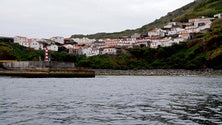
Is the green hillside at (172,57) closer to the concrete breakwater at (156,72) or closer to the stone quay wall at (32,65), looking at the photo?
the concrete breakwater at (156,72)

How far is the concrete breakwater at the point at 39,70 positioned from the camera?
A: 299 feet

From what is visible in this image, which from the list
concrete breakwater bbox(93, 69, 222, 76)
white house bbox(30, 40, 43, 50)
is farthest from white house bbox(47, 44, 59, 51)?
concrete breakwater bbox(93, 69, 222, 76)

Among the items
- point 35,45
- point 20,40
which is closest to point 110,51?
point 35,45

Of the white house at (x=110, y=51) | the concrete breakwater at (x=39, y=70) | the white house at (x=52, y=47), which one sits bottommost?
the concrete breakwater at (x=39, y=70)

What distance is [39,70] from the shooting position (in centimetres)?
9094

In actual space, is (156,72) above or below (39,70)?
below

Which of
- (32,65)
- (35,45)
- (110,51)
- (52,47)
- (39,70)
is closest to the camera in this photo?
(39,70)

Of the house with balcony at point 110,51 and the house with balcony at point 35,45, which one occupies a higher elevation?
the house with balcony at point 35,45

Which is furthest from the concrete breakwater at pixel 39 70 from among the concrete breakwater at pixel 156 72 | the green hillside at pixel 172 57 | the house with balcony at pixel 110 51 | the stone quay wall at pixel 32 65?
the house with balcony at pixel 110 51

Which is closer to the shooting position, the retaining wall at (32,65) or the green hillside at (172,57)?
the retaining wall at (32,65)

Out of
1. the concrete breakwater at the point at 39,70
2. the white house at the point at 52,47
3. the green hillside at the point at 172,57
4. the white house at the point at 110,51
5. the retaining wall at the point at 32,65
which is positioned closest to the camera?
the concrete breakwater at the point at 39,70

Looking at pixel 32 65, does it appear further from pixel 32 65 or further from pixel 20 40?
pixel 20 40

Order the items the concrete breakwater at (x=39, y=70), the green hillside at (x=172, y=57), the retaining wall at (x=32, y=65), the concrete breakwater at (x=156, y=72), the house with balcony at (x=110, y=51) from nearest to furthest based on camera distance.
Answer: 1. the concrete breakwater at (x=39, y=70)
2. the retaining wall at (x=32, y=65)
3. the concrete breakwater at (x=156, y=72)
4. the green hillside at (x=172, y=57)
5. the house with balcony at (x=110, y=51)

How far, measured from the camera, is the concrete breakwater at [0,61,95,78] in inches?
3590
